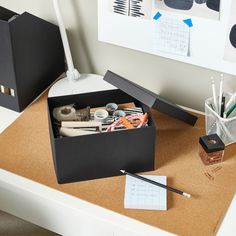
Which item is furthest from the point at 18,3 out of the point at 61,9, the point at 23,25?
the point at 23,25

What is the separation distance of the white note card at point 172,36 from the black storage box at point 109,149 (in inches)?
7.6

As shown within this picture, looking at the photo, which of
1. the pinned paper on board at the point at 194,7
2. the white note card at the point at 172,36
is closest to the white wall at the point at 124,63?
the white note card at the point at 172,36

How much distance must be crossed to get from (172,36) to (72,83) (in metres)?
0.33

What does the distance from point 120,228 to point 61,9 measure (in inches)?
27.7

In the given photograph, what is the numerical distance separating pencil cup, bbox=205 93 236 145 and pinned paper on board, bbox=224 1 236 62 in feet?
0.32

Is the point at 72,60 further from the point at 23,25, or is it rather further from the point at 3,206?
the point at 3,206

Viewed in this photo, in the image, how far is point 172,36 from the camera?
4.00 feet

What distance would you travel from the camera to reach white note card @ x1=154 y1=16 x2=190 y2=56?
1.19 m

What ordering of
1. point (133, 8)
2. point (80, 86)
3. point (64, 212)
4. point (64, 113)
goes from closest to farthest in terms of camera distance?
point (64, 212), point (64, 113), point (133, 8), point (80, 86)

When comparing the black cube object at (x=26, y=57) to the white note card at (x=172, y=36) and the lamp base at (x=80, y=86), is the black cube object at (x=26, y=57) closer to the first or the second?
the lamp base at (x=80, y=86)

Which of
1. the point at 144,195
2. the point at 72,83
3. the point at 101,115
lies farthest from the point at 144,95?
the point at 72,83

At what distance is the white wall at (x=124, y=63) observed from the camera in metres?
1.28

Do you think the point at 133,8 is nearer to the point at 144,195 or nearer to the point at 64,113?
the point at 64,113

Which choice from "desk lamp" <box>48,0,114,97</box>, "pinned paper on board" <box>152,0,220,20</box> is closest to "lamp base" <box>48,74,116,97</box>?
"desk lamp" <box>48,0,114,97</box>
